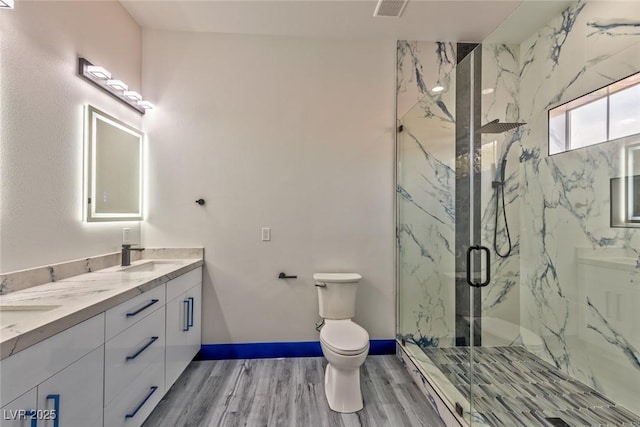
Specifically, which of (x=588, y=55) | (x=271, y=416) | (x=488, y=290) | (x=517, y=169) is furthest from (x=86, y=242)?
(x=588, y=55)

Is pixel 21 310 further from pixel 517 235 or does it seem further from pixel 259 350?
pixel 517 235

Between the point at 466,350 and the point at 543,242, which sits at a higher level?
the point at 543,242

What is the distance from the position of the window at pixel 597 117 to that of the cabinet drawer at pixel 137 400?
320 centimetres

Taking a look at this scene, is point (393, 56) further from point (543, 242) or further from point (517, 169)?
point (543, 242)

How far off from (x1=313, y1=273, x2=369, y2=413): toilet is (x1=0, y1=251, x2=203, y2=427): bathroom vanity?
1.03 meters

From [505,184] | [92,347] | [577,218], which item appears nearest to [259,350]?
[92,347]

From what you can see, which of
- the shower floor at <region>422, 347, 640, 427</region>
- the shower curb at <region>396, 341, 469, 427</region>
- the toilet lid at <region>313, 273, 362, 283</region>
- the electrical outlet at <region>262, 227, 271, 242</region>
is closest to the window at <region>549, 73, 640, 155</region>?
the shower floor at <region>422, 347, 640, 427</region>

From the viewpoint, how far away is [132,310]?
1460mm

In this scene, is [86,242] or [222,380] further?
[222,380]

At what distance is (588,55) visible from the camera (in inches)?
83.0

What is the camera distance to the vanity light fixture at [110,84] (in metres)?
1.82

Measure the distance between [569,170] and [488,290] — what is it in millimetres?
1112

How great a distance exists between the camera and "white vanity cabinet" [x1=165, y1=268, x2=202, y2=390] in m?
1.90

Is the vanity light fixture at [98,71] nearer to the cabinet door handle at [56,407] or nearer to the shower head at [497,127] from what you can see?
the cabinet door handle at [56,407]
